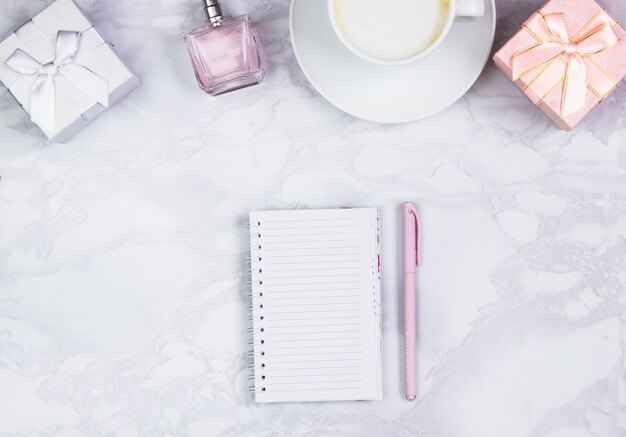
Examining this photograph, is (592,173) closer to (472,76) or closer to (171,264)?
(472,76)

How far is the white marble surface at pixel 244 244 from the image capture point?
81 cm

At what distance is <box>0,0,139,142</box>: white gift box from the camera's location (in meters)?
0.77

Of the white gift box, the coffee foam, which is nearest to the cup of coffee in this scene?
the coffee foam

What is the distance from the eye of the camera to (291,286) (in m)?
0.80

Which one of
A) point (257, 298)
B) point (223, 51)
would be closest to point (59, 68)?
point (223, 51)

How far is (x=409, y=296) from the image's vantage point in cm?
80

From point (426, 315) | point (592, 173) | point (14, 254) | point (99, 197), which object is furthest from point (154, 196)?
point (592, 173)

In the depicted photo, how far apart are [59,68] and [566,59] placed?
0.48 m

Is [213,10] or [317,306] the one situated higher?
[213,10]

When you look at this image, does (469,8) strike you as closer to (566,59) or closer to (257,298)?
(566,59)

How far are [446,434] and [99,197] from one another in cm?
44

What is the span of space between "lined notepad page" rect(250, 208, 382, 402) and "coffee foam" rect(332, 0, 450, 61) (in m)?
0.17

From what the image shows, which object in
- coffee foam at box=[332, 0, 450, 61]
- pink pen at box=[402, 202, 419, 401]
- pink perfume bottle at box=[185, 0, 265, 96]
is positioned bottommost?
pink pen at box=[402, 202, 419, 401]

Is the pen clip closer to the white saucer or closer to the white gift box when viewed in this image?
the white saucer
